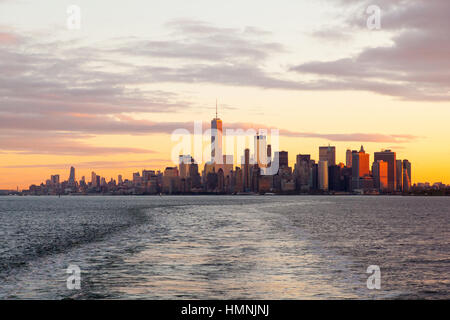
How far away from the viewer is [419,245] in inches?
2199

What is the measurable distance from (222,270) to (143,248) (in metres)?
16.8

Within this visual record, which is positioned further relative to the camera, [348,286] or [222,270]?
[222,270]

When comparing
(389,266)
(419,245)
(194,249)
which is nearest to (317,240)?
(419,245)

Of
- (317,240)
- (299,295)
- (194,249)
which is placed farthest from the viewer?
(317,240)

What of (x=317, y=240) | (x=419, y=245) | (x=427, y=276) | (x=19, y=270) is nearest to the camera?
(x=427, y=276)

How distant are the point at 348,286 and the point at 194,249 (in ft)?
68.1
